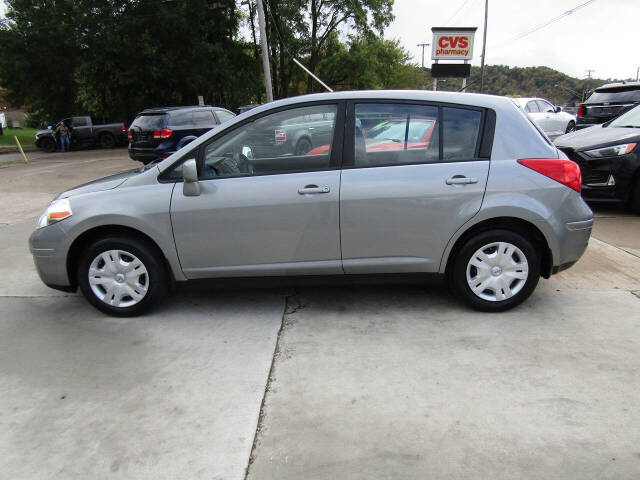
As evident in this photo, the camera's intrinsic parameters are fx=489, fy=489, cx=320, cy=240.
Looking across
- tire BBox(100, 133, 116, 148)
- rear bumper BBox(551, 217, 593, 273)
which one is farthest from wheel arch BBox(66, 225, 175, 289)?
tire BBox(100, 133, 116, 148)

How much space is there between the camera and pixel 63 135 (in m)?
24.0

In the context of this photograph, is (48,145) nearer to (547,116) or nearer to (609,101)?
(547,116)

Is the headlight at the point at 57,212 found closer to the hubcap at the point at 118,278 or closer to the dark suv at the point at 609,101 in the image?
the hubcap at the point at 118,278

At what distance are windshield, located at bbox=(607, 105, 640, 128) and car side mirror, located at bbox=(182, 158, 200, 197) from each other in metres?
6.87

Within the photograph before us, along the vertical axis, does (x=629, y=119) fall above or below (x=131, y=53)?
below

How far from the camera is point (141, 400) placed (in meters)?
2.83

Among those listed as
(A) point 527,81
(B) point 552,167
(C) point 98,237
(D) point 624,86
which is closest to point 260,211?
(C) point 98,237

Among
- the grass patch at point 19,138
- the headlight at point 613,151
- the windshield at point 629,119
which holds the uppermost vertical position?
the windshield at point 629,119

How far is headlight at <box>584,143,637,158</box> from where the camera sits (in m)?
6.77

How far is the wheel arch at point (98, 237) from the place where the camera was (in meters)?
3.83

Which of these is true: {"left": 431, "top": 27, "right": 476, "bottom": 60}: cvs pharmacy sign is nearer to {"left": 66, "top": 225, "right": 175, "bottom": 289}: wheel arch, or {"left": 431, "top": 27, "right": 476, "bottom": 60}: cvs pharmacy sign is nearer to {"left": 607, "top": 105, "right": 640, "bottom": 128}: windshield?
{"left": 607, "top": 105, "right": 640, "bottom": 128}: windshield

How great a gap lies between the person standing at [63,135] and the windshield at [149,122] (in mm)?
14268

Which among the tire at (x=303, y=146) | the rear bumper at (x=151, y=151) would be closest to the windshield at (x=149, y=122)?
the rear bumper at (x=151, y=151)

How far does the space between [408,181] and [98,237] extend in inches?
97.0
